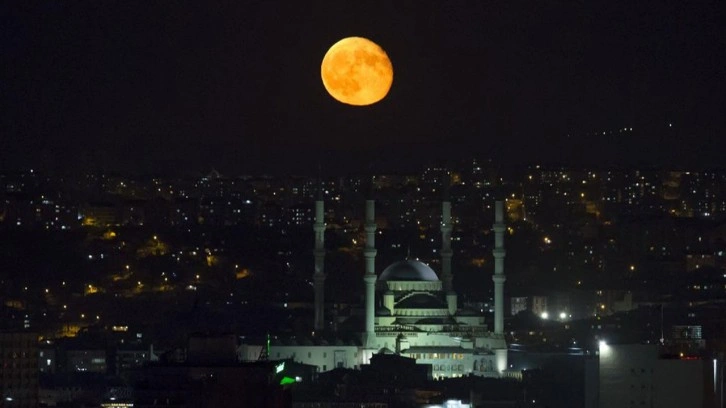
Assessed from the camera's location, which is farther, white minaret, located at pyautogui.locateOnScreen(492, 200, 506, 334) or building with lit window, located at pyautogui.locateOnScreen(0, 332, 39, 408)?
white minaret, located at pyautogui.locateOnScreen(492, 200, 506, 334)

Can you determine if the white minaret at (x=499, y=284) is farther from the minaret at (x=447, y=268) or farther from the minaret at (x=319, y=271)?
the minaret at (x=319, y=271)

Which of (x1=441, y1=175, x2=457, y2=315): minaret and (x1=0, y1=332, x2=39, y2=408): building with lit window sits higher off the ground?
(x1=441, y1=175, x2=457, y2=315): minaret

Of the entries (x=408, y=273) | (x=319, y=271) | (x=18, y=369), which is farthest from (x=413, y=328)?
(x=18, y=369)

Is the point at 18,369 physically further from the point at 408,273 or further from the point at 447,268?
the point at 447,268

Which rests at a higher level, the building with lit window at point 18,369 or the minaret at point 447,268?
the minaret at point 447,268

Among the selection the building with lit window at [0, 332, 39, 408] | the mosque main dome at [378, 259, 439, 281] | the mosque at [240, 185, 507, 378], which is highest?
the mosque main dome at [378, 259, 439, 281]

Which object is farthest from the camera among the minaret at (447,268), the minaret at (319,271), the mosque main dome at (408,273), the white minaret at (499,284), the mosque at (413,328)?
the mosque main dome at (408,273)

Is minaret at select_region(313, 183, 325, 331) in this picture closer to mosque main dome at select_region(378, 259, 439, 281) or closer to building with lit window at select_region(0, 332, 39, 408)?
mosque main dome at select_region(378, 259, 439, 281)

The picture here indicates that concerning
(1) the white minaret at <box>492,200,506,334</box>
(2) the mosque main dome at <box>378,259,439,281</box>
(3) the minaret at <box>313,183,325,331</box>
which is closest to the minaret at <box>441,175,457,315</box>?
(2) the mosque main dome at <box>378,259,439,281</box>

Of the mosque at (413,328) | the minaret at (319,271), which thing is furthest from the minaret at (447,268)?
the minaret at (319,271)
